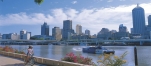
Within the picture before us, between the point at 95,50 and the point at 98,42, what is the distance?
12459cm

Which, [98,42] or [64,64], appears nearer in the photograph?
[64,64]

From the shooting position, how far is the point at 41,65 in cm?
1509

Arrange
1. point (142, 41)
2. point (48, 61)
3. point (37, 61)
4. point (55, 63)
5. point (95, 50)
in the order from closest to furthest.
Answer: point (55, 63) < point (48, 61) < point (37, 61) < point (95, 50) < point (142, 41)

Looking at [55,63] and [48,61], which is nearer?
[55,63]

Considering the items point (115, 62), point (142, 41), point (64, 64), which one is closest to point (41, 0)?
point (64, 64)

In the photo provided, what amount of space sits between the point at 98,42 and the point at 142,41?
45478 millimetres

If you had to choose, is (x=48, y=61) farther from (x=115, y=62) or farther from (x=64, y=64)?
(x=115, y=62)

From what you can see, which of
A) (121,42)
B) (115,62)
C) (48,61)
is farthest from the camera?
(121,42)

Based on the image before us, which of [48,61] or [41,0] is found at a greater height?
[41,0]

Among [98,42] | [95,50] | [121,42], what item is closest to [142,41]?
[121,42]

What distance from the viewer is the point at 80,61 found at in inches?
562

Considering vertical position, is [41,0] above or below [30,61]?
above

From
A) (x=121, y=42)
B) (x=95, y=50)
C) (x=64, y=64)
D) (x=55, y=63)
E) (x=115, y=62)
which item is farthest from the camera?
(x=121, y=42)

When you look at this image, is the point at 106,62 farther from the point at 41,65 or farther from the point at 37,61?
the point at 37,61
